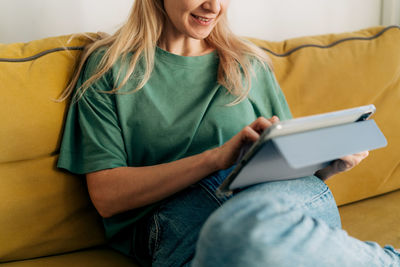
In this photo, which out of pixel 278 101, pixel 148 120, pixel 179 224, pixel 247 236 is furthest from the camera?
pixel 278 101

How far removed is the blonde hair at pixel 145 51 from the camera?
1080 mm

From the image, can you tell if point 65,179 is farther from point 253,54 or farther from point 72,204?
point 253,54

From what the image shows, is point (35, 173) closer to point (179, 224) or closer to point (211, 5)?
point (179, 224)

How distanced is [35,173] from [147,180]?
0.33 m

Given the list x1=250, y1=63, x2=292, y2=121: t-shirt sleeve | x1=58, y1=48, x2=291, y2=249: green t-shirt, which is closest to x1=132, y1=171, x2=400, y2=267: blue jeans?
x1=58, y1=48, x2=291, y2=249: green t-shirt

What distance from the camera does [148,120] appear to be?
1051mm

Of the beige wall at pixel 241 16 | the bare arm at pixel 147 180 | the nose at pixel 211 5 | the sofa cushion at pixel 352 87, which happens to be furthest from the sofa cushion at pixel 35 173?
the sofa cushion at pixel 352 87

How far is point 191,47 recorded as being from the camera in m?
1.21

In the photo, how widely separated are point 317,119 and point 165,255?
0.47 m

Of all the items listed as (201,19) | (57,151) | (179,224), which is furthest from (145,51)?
(179,224)

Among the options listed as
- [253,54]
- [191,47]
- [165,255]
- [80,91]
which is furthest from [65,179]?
[253,54]

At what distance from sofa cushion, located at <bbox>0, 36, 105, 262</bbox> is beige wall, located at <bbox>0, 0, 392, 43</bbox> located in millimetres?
302

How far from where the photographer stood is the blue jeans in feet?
2.16

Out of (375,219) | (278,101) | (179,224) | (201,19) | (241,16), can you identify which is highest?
(201,19)
